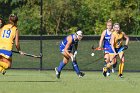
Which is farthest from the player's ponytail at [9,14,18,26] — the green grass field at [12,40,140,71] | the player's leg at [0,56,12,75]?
the green grass field at [12,40,140,71]

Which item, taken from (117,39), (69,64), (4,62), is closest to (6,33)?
(4,62)

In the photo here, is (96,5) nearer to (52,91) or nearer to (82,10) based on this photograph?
(82,10)

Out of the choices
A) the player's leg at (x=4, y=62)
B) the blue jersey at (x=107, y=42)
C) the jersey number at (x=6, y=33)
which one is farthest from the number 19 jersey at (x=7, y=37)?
the blue jersey at (x=107, y=42)

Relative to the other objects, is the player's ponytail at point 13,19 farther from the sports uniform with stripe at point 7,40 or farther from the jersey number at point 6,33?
the jersey number at point 6,33

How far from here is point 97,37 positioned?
24656 millimetres

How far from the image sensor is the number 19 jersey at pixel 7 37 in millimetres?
13969

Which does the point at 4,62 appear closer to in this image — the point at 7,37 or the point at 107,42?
the point at 7,37

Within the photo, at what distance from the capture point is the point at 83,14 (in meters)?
43.9

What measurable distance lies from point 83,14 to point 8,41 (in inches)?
1183

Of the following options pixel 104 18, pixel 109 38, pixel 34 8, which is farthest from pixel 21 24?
pixel 109 38

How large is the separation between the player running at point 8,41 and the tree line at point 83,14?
86.8ft

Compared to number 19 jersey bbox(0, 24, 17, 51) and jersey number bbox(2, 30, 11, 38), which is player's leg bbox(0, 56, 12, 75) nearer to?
number 19 jersey bbox(0, 24, 17, 51)

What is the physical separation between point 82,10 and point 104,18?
1705mm

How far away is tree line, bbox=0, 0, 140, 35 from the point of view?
4162 centimetres
